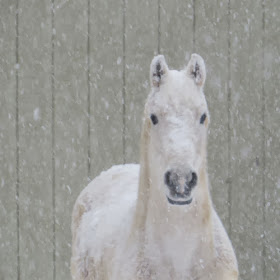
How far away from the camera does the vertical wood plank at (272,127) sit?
346 cm

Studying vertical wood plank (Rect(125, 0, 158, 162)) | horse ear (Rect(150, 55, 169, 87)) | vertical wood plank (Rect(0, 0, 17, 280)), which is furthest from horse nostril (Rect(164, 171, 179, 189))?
vertical wood plank (Rect(0, 0, 17, 280))

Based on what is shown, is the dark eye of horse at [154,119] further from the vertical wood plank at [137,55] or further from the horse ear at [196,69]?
the vertical wood plank at [137,55]

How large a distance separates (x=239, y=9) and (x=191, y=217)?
1636 millimetres

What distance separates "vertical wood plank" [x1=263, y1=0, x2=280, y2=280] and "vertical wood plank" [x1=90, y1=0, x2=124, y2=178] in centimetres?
67

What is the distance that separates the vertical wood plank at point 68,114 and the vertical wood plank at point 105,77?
0.12 feet

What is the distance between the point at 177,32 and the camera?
3445 mm

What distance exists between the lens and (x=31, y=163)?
3.46 metres

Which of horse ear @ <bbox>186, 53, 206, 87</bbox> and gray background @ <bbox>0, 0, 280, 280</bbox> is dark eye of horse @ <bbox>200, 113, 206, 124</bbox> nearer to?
horse ear @ <bbox>186, 53, 206, 87</bbox>

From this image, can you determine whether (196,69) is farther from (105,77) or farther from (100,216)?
(105,77)

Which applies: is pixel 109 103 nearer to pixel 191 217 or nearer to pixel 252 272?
pixel 252 272

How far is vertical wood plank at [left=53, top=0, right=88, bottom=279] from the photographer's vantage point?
135 inches

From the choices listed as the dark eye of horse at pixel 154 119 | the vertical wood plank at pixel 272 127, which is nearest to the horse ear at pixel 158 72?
the dark eye of horse at pixel 154 119

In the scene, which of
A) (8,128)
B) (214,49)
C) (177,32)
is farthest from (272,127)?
(8,128)

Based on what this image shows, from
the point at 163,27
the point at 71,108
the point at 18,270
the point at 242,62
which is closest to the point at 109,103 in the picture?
the point at 71,108
